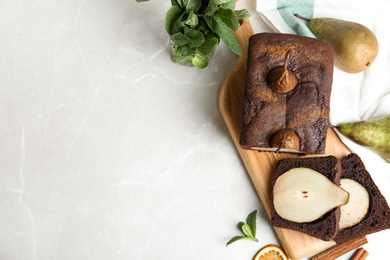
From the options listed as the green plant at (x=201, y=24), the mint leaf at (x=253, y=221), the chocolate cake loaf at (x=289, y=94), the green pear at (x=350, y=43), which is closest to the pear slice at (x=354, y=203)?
the chocolate cake loaf at (x=289, y=94)

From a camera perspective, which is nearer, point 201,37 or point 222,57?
point 201,37

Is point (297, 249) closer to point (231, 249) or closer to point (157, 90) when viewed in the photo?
point (231, 249)

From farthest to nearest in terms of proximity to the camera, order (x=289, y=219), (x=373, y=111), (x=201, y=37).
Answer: (x=373, y=111)
(x=289, y=219)
(x=201, y=37)

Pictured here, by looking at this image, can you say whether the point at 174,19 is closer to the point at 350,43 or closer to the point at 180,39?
the point at 180,39

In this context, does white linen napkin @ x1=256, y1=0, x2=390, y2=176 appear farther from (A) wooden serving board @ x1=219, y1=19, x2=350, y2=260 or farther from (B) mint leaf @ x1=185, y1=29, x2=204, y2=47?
(B) mint leaf @ x1=185, y1=29, x2=204, y2=47

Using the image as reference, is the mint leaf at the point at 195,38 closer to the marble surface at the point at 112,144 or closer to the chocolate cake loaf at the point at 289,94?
the chocolate cake loaf at the point at 289,94

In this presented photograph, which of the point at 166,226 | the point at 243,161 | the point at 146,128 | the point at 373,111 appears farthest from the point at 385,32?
the point at 166,226
